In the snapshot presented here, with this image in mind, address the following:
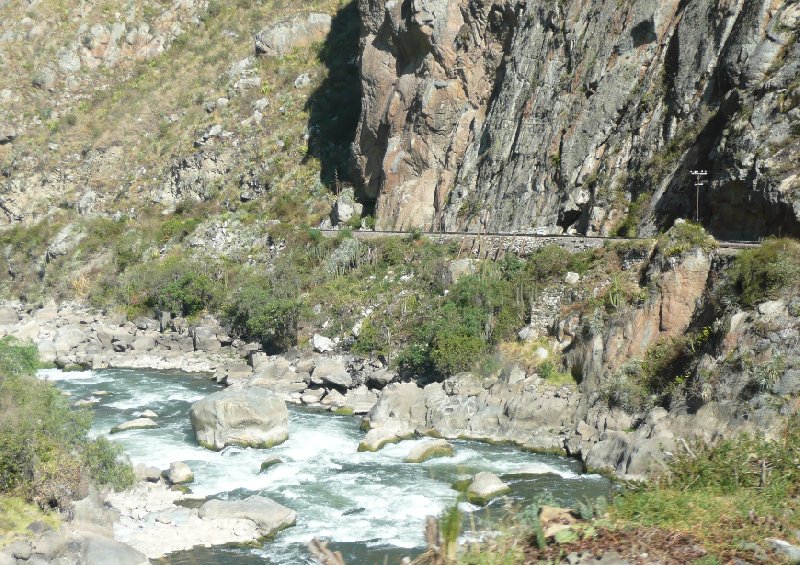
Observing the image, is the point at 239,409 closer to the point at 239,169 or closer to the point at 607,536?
the point at 607,536

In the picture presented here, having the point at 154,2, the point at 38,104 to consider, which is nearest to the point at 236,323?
the point at 38,104

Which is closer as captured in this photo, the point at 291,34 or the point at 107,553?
the point at 107,553

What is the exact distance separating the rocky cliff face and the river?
11.5 meters

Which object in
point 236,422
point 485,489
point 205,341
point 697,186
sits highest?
point 697,186

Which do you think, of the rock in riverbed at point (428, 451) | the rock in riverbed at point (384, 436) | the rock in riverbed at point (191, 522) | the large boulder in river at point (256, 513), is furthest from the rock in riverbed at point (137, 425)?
the rock in riverbed at point (428, 451)

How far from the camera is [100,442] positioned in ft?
54.9

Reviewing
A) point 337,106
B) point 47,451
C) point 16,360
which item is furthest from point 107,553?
point 337,106

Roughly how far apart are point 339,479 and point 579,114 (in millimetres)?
21658

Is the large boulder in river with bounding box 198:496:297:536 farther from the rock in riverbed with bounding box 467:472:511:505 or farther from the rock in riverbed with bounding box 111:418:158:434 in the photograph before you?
the rock in riverbed with bounding box 111:418:158:434

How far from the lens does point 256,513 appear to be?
50.6 feet

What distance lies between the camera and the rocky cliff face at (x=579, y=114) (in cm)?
2462

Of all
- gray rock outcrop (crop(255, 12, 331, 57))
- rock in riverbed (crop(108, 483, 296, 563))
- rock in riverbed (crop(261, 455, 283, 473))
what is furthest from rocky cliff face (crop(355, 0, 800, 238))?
rock in riverbed (crop(108, 483, 296, 563))

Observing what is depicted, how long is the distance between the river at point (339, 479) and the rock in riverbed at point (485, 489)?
1.09ft

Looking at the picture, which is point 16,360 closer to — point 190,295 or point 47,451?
point 47,451
